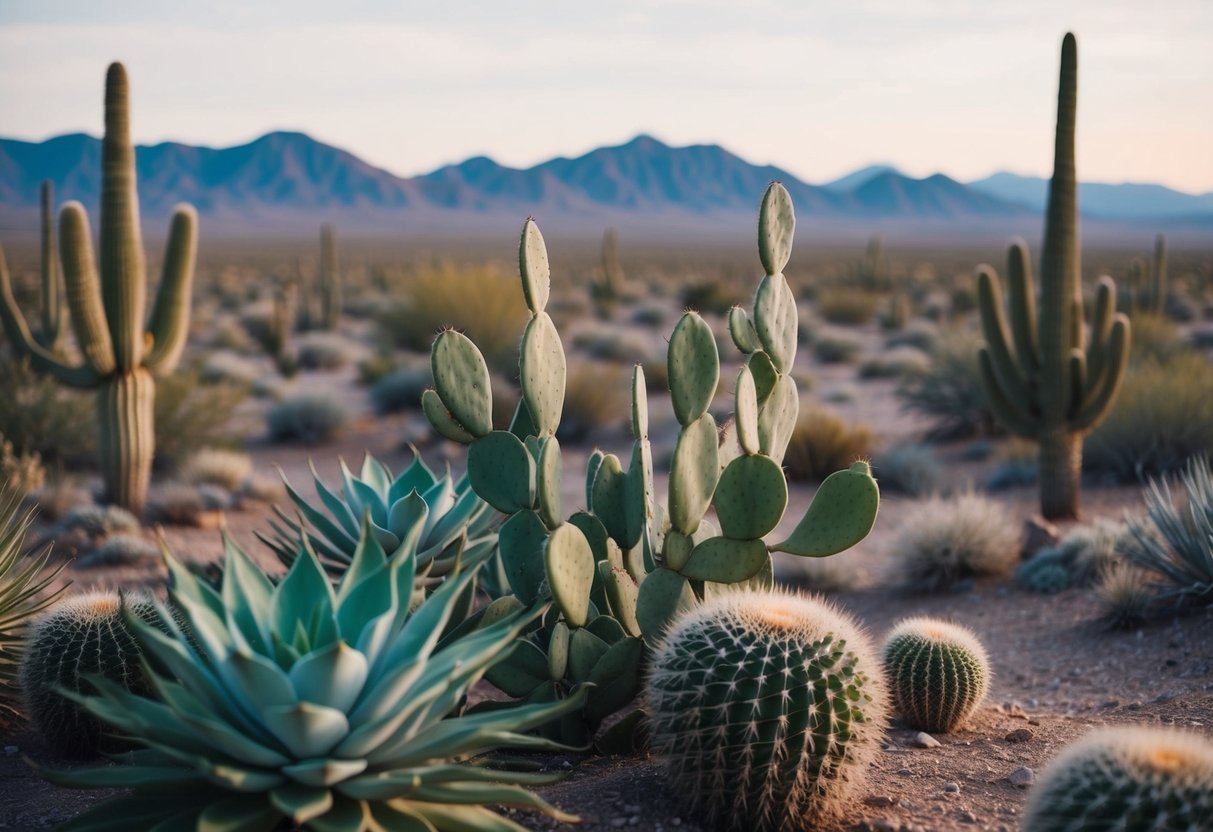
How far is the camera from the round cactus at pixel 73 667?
460 centimetres

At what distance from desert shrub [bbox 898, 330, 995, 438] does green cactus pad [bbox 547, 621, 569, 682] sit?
1154cm

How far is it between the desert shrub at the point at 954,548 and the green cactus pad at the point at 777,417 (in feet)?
14.8

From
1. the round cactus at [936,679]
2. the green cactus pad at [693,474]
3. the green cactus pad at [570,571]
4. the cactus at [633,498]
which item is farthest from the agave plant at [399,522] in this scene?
the round cactus at [936,679]

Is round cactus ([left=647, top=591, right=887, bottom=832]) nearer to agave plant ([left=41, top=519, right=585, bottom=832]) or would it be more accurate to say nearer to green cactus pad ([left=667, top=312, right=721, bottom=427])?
agave plant ([left=41, top=519, right=585, bottom=832])

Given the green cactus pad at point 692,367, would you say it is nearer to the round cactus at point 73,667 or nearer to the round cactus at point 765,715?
the round cactus at point 765,715

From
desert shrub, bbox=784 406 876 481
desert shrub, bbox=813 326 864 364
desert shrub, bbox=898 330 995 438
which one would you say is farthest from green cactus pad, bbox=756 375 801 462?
desert shrub, bbox=813 326 864 364

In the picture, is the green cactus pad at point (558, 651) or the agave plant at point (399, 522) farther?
the agave plant at point (399, 522)

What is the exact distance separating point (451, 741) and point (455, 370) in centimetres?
166

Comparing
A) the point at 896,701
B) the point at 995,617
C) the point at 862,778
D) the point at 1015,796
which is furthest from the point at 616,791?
the point at 995,617

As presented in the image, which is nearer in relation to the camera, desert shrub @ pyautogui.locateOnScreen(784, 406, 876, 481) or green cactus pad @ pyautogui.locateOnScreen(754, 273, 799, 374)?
green cactus pad @ pyautogui.locateOnScreen(754, 273, 799, 374)

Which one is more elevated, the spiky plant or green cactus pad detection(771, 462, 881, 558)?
green cactus pad detection(771, 462, 881, 558)

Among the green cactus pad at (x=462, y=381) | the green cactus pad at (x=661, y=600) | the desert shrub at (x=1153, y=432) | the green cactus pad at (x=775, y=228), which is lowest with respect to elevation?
the desert shrub at (x=1153, y=432)

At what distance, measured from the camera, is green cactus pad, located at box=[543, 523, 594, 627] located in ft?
12.9

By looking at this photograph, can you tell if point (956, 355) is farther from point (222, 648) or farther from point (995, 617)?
point (222, 648)
